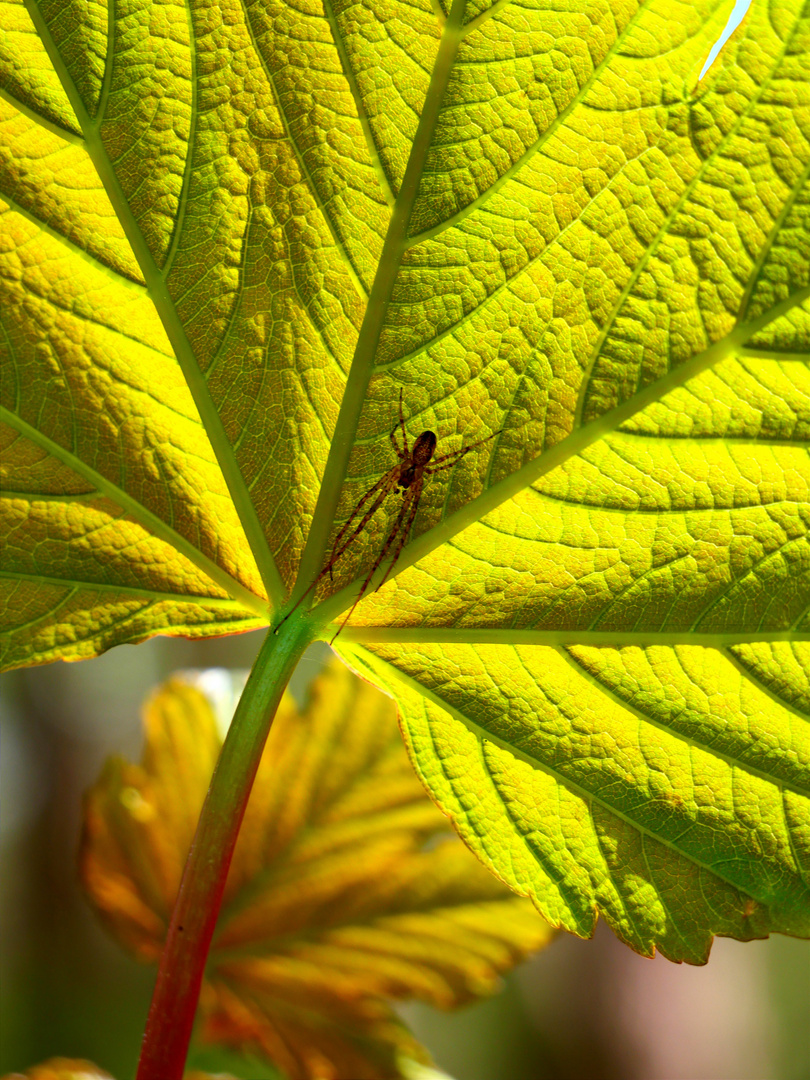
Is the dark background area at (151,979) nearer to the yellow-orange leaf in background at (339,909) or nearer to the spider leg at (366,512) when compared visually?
the yellow-orange leaf in background at (339,909)

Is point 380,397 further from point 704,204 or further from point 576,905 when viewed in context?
point 576,905

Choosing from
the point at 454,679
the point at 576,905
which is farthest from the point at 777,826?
the point at 454,679

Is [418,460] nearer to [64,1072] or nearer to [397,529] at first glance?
[397,529]

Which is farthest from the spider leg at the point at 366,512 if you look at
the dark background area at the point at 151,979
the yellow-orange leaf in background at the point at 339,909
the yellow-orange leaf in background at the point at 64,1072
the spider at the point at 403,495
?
the dark background area at the point at 151,979

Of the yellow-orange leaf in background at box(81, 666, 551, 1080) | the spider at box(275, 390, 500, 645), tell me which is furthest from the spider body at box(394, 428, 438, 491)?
the yellow-orange leaf in background at box(81, 666, 551, 1080)

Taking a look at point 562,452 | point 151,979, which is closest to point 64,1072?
point 562,452

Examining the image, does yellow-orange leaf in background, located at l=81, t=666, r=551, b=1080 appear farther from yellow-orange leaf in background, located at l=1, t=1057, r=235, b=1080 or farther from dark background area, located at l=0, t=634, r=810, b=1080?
dark background area, located at l=0, t=634, r=810, b=1080
